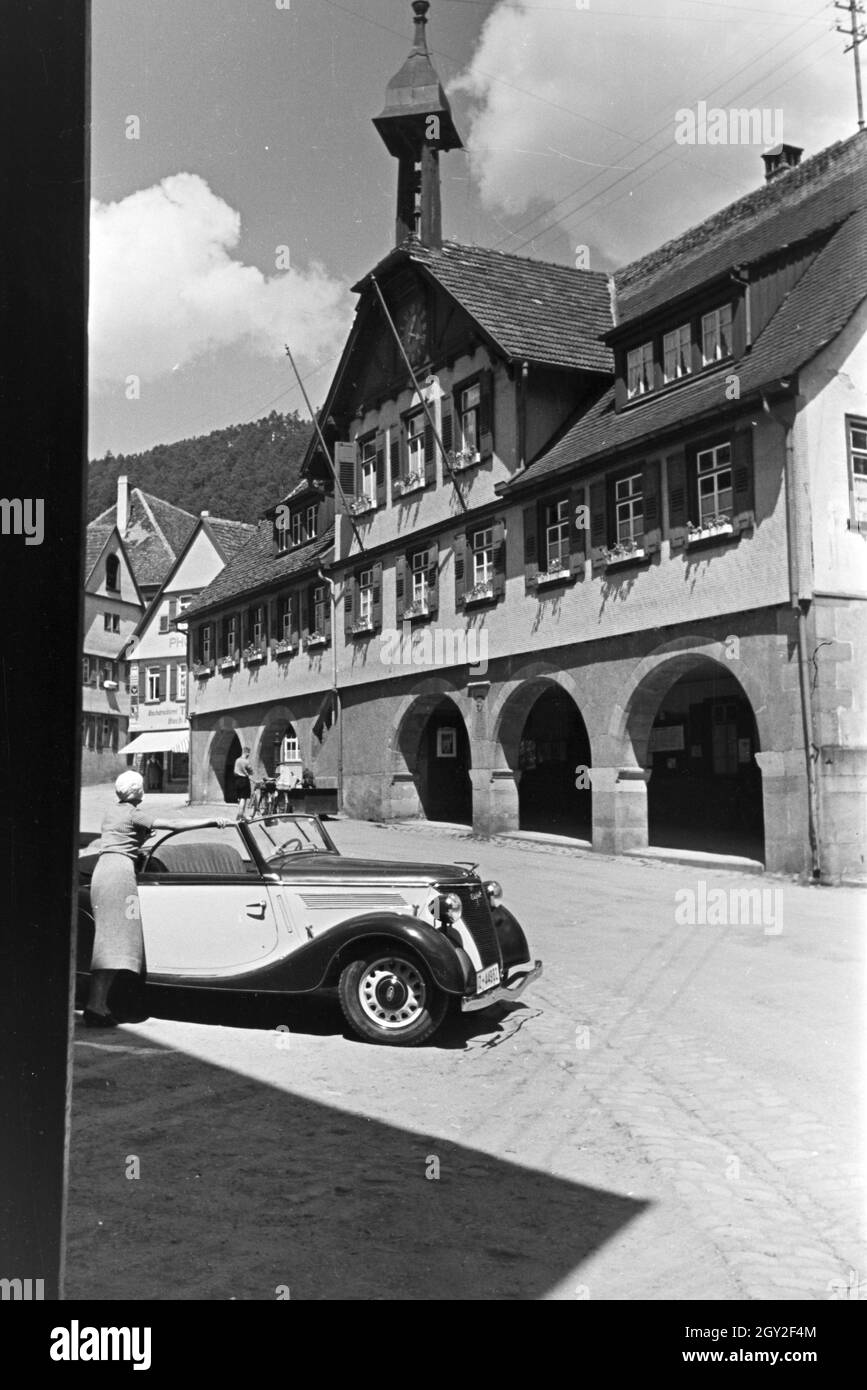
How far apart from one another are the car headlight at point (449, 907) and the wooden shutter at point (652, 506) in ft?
34.1

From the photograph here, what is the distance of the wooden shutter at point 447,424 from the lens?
17.1 m

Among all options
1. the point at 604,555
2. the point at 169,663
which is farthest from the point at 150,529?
the point at 169,663

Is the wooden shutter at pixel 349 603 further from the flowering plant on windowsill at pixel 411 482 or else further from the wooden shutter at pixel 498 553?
the wooden shutter at pixel 498 553

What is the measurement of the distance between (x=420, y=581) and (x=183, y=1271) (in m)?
9.92

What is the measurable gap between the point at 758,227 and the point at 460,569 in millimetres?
7880

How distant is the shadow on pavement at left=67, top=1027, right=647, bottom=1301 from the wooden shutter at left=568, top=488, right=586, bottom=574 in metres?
12.5

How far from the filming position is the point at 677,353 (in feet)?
57.1

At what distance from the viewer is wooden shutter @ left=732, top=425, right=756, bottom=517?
1505cm

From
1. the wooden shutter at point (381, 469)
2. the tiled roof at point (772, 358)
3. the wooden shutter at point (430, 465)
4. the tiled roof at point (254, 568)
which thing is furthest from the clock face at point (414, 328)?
the tiled roof at point (254, 568)

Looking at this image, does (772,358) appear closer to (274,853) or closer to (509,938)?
(509,938)

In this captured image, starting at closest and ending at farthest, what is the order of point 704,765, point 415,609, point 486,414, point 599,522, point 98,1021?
point 98,1021 < point 415,609 < point 599,522 < point 486,414 < point 704,765

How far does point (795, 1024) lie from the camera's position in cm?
710
